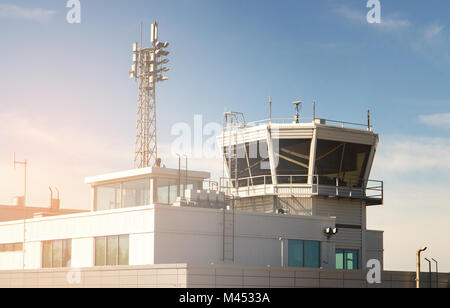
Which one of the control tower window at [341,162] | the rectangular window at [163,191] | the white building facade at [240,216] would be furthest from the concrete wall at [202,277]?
the control tower window at [341,162]

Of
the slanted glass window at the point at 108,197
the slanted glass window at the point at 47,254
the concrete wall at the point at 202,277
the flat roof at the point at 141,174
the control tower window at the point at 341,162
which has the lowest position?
the concrete wall at the point at 202,277

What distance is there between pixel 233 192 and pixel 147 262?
17009 millimetres

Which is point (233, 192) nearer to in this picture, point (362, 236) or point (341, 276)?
point (362, 236)

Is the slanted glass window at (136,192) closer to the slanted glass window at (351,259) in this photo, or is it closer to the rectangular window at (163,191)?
the rectangular window at (163,191)

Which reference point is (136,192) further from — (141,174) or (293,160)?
(293,160)

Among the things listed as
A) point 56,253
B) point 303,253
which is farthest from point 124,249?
point 303,253

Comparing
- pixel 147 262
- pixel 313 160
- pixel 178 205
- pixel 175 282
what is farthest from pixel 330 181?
pixel 175 282

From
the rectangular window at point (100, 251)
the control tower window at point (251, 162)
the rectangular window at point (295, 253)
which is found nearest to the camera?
the rectangular window at point (100, 251)

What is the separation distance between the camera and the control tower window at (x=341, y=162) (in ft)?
185

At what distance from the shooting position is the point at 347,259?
55938 millimetres

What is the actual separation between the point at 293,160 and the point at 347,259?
8.23 meters

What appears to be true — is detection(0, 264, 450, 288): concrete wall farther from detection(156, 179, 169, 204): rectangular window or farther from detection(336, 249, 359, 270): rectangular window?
detection(336, 249, 359, 270): rectangular window

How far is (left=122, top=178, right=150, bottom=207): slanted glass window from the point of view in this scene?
4781cm

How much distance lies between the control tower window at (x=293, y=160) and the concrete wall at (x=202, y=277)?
1423 centimetres
